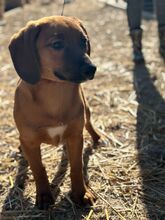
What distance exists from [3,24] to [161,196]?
6.45 m

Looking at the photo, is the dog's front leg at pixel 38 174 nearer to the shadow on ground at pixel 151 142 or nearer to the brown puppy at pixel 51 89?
the brown puppy at pixel 51 89

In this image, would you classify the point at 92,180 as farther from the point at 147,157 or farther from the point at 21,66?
the point at 21,66

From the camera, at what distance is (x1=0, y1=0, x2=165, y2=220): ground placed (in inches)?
118

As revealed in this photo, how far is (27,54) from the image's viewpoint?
2.78 meters

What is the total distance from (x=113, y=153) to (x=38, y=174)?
0.93 meters

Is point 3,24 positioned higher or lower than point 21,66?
lower

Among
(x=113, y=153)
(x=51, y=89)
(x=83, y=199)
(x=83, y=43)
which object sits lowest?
(x=113, y=153)

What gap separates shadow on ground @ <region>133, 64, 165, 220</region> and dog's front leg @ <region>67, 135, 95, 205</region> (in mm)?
414

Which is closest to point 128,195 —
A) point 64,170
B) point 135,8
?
point 64,170

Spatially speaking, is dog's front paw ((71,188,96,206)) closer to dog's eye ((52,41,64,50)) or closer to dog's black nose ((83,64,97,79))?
dog's black nose ((83,64,97,79))

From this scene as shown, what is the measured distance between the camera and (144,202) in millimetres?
3012

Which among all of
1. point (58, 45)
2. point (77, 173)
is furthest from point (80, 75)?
point (77, 173)

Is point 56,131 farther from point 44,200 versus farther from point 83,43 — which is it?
point 83,43

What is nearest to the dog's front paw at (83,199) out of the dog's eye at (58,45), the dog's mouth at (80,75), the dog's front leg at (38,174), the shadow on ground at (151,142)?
the dog's front leg at (38,174)
